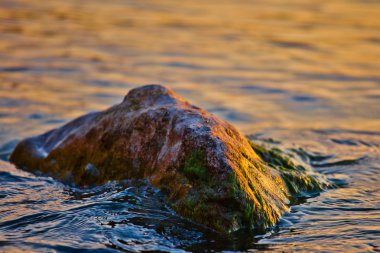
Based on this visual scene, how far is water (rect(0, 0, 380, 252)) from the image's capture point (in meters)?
4.53

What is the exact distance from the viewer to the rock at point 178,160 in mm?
4590

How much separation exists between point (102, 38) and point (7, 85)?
3085 millimetres

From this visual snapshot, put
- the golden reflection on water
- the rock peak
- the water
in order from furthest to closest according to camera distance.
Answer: the golden reflection on water
the rock peak
the water

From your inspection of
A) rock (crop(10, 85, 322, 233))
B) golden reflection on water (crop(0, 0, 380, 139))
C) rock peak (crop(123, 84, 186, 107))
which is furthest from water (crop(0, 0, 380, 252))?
rock peak (crop(123, 84, 186, 107))

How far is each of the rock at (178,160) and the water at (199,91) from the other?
0.15m

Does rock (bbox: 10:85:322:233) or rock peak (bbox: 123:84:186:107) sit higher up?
rock peak (bbox: 123:84:186:107)

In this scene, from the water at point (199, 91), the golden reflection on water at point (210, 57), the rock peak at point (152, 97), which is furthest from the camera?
the golden reflection on water at point (210, 57)

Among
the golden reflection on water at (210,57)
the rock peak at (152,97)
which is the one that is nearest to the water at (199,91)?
the golden reflection on water at (210,57)

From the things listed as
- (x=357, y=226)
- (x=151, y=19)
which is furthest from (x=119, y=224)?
(x=151, y=19)

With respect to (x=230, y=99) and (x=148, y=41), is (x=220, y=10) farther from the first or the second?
(x=230, y=99)

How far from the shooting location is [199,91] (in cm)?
927

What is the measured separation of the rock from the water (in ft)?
0.48

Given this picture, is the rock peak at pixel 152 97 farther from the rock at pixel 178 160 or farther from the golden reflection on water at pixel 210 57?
the golden reflection on water at pixel 210 57

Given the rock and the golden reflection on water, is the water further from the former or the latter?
the rock
